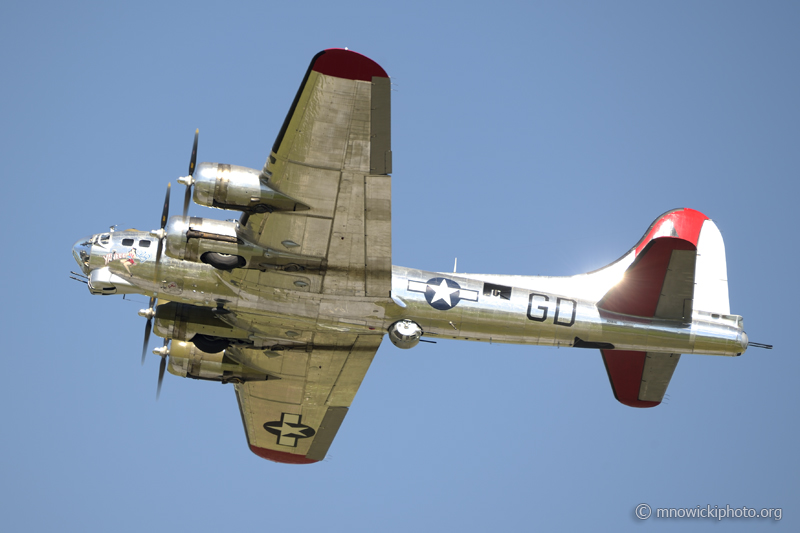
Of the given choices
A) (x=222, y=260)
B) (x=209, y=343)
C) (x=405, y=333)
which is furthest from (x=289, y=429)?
(x=222, y=260)

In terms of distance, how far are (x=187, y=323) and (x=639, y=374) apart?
11472mm

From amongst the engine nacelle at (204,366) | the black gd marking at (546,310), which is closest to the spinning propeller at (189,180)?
the engine nacelle at (204,366)

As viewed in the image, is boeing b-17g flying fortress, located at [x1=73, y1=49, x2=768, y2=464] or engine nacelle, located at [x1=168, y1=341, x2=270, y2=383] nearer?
boeing b-17g flying fortress, located at [x1=73, y1=49, x2=768, y2=464]

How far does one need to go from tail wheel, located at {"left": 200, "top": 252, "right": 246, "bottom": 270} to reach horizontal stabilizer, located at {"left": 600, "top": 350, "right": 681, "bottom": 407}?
31.7 ft

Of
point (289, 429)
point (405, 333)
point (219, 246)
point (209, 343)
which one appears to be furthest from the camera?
point (289, 429)

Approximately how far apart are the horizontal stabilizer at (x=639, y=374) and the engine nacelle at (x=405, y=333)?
17.5ft

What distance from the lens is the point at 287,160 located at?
15.5 m

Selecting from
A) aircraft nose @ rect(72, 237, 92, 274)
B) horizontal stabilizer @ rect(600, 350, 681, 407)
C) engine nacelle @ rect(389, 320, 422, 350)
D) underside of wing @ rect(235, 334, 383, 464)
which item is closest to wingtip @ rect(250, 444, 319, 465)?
underside of wing @ rect(235, 334, 383, 464)

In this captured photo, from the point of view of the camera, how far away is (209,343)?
20.2m

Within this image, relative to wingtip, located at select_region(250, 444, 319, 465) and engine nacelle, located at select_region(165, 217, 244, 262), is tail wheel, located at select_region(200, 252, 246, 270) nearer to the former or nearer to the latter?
engine nacelle, located at select_region(165, 217, 244, 262)

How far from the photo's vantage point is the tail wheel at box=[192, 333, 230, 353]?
790 inches

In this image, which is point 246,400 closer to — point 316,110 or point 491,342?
point 491,342

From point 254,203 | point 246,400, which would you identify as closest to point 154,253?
point 254,203

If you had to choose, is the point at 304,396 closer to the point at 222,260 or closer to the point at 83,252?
the point at 222,260
